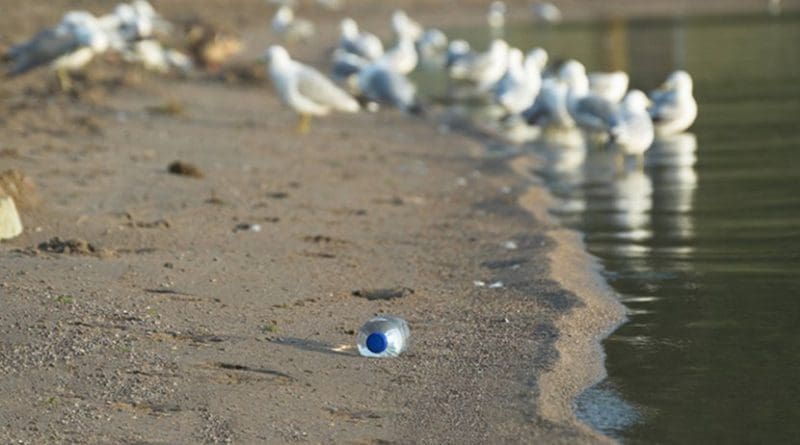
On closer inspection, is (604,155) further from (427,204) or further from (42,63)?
(42,63)

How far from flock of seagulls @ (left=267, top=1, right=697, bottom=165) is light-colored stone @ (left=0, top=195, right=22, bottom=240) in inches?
265

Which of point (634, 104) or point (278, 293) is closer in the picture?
point (278, 293)

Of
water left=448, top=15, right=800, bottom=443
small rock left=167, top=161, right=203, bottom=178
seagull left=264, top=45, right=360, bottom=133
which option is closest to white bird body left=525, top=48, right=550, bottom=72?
water left=448, top=15, right=800, bottom=443

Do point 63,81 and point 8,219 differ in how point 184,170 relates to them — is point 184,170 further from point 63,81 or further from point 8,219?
point 63,81

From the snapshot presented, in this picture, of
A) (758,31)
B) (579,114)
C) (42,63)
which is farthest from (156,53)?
(758,31)

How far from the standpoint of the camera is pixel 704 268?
29.6 ft

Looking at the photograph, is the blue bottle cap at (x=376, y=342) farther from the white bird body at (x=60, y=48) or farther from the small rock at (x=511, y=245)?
the white bird body at (x=60, y=48)

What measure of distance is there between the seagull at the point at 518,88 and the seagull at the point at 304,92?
278 cm

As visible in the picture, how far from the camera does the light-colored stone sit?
8813 mm

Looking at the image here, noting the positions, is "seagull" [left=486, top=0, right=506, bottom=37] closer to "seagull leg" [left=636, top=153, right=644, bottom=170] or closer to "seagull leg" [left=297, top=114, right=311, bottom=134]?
"seagull leg" [left=297, top=114, right=311, bottom=134]

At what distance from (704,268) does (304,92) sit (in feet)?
27.4

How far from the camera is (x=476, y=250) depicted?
9719 mm

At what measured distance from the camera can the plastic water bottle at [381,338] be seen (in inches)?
264

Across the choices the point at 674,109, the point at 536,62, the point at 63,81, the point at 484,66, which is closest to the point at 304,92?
the point at 63,81
